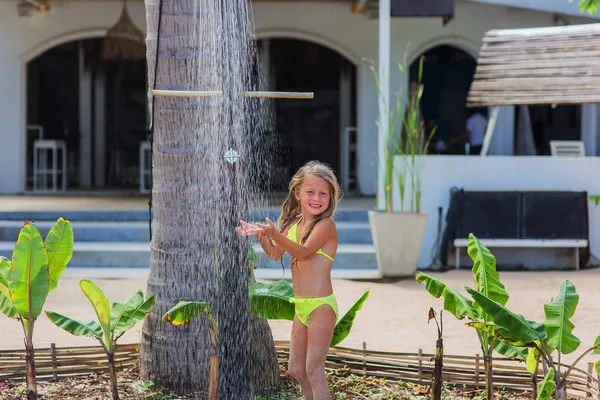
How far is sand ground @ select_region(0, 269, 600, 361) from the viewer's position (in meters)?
5.64

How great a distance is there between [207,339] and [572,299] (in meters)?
1.75

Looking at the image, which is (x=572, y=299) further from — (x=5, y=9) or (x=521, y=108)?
(x=5, y=9)

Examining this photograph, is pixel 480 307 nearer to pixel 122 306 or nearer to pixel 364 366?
pixel 364 366

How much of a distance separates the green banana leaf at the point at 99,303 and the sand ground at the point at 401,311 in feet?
5.65

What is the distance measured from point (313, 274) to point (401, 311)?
330cm

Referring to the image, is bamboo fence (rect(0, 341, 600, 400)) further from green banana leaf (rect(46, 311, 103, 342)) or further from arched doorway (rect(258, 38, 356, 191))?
arched doorway (rect(258, 38, 356, 191))

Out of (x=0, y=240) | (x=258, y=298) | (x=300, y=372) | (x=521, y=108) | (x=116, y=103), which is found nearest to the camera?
(x=300, y=372)

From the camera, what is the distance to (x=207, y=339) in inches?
164

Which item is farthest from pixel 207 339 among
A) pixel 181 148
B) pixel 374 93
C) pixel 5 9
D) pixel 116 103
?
pixel 116 103

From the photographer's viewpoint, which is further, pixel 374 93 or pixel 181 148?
pixel 374 93

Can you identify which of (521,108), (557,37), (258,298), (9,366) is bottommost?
(9,366)

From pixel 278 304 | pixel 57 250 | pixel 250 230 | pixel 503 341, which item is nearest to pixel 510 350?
pixel 503 341

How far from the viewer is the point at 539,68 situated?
9234 millimetres

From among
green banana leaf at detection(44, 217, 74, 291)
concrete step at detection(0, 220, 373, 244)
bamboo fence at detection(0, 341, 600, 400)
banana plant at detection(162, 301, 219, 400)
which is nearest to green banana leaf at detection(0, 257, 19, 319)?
green banana leaf at detection(44, 217, 74, 291)
